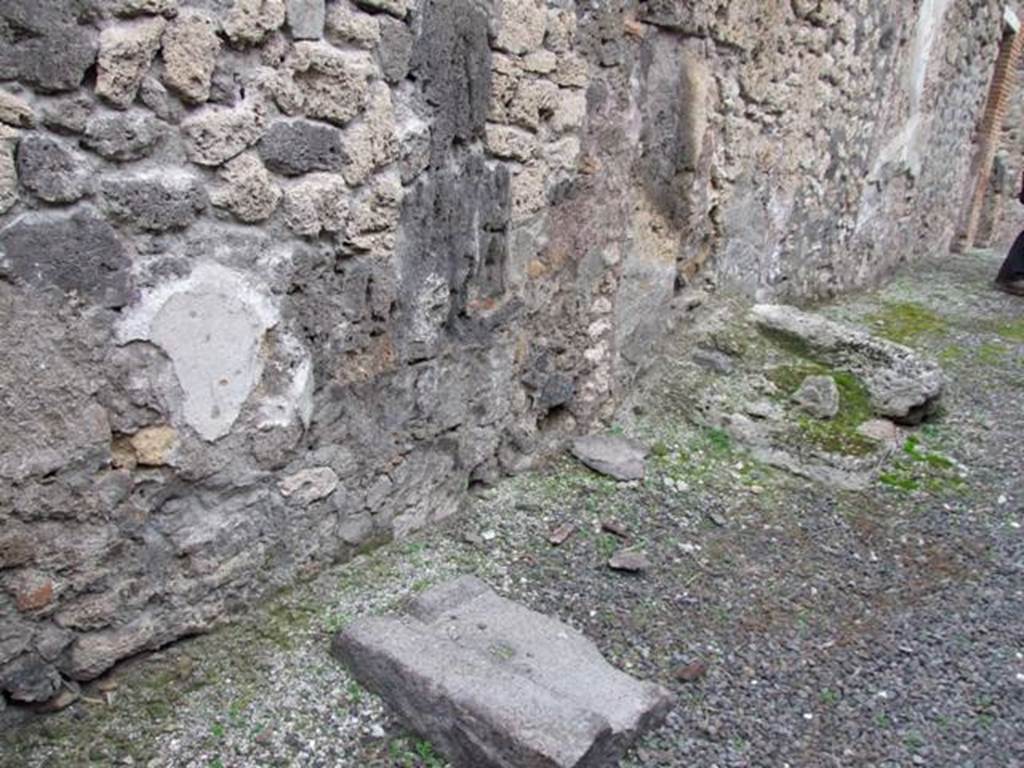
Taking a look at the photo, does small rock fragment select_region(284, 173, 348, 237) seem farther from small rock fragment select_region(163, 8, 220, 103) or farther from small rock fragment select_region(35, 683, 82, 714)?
small rock fragment select_region(35, 683, 82, 714)

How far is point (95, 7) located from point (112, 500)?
36.7 inches

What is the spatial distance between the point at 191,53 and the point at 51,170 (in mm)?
356

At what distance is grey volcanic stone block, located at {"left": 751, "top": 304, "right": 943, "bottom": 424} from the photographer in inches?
147

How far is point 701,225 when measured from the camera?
3.93 m

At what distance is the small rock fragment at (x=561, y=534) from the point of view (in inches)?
106

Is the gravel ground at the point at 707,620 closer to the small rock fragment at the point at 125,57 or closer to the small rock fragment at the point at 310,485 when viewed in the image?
the small rock fragment at the point at 310,485

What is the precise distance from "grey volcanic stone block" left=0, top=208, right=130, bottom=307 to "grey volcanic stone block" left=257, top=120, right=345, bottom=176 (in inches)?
15.5

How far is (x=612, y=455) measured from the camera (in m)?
3.22

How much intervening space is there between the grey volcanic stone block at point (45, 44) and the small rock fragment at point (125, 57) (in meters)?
0.03

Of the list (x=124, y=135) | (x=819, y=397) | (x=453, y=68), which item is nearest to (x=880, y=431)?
(x=819, y=397)

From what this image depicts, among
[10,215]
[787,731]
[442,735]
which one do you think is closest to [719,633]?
[787,731]

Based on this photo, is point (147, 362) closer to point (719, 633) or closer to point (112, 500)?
point (112, 500)

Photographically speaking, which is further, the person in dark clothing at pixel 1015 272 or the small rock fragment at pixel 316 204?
the person in dark clothing at pixel 1015 272

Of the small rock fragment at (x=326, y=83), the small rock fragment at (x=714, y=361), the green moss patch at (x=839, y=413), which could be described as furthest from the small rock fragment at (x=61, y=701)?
the small rock fragment at (x=714, y=361)
